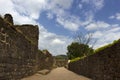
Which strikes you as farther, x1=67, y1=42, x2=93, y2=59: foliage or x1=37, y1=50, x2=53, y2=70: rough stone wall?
x1=67, y1=42, x2=93, y2=59: foliage

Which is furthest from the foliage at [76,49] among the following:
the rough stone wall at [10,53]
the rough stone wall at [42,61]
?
the rough stone wall at [10,53]

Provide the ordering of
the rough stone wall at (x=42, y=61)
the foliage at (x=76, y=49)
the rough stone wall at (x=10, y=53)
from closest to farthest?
the rough stone wall at (x=10, y=53), the rough stone wall at (x=42, y=61), the foliage at (x=76, y=49)

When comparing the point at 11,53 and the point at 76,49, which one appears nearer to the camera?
the point at 11,53

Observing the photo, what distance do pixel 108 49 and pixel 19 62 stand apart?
4443mm

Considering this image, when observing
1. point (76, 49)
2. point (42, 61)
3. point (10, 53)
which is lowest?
point (10, 53)

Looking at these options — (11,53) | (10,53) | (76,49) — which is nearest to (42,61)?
(11,53)

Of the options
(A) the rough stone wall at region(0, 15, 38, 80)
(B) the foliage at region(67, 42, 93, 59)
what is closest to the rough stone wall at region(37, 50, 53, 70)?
(A) the rough stone wall at region(0, 15, 38, 80)

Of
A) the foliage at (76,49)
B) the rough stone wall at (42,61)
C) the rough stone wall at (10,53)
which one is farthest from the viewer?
the foliage at (76,49)

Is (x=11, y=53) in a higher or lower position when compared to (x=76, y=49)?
lower

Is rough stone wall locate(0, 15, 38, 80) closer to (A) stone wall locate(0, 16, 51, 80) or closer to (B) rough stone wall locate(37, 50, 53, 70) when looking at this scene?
(A) stone wall locate(0, 16, 51, 80)

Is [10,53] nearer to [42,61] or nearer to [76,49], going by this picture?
[42,61]

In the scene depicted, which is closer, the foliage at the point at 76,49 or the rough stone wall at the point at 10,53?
the rough stone wall at the point at 10,53

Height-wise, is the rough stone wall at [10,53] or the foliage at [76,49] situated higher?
the foliage at [76,49]

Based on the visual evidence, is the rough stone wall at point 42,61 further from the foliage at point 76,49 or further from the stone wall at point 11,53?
the foliage at point 76,49
